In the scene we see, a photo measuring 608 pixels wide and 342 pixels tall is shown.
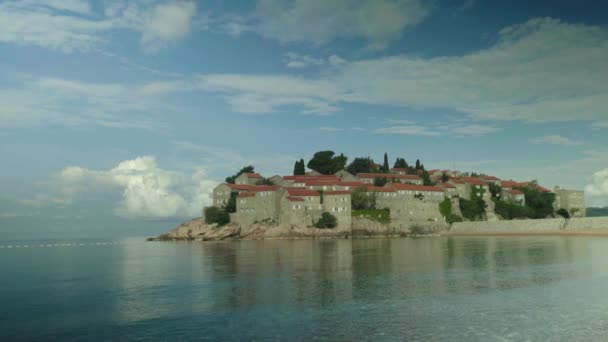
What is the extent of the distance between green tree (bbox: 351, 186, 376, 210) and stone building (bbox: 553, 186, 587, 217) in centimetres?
4653

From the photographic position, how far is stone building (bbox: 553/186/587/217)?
4400 inches

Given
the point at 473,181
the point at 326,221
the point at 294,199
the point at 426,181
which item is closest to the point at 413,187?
the point at 426,181

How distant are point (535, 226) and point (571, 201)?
111ft

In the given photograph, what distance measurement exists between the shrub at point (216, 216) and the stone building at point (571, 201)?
7182 centimetres

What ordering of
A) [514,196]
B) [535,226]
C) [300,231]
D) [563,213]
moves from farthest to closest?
1. [563,213]
2. [514,196]
3. [300,231]
4. [535,226]

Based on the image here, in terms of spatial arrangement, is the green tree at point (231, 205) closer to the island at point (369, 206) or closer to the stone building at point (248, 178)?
the island at point (369, 206)

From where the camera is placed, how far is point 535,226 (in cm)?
8556

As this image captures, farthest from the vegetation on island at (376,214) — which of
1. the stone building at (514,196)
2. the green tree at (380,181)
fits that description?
the stone building at (514,196)

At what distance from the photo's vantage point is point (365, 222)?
89.8m

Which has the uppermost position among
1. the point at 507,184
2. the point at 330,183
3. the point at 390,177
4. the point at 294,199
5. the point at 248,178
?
the point at 248,178

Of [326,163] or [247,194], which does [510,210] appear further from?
[247,194]

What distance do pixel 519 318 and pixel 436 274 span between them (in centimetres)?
1368

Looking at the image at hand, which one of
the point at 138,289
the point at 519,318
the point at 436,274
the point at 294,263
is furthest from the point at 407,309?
the point at 294,263

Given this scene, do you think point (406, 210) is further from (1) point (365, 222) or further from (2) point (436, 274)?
(2) point (436, 274)
